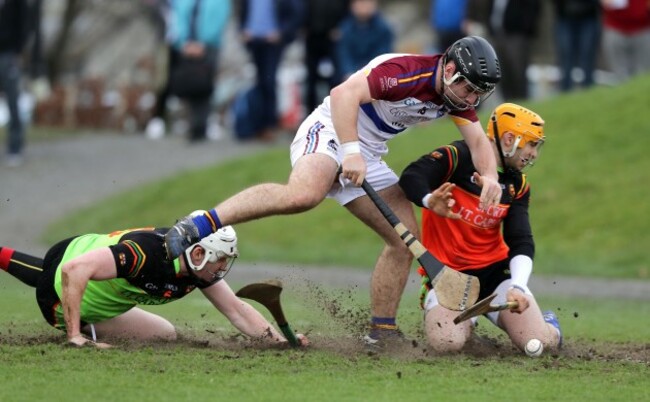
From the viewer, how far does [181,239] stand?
8609mm

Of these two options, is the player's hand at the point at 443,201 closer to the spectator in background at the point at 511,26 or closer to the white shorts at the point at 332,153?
the white shorts at the point at 332,153

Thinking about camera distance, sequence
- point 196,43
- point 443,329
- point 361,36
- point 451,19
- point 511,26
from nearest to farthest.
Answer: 1. point 443,329
2. point 361,36
3. point 451,19
4. point 511,26
5. point 196,43

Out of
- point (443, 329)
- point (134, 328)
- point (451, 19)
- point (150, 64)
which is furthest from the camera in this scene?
point (150, 64)

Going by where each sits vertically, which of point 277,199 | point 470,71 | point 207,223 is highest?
point 470,71

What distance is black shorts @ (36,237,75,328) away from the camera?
9148mm

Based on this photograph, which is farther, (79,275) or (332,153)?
(332,153)

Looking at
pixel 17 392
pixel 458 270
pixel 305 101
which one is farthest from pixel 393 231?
pixel 305 101

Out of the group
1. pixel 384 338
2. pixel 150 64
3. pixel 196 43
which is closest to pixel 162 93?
pixel 196 43

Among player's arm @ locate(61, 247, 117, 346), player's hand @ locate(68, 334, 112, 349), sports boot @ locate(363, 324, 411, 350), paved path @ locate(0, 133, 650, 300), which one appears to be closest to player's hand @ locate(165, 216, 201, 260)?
player's arm @ locate(61, 247, 117, 346)

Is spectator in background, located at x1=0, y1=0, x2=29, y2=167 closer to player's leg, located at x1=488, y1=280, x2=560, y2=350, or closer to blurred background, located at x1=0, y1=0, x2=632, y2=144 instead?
blurred background, located at x1=0, y1=0, x2=632, y2=144

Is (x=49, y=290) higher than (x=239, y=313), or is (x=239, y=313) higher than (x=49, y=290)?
(x=49, y=290)

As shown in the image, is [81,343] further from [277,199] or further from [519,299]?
[519,299]

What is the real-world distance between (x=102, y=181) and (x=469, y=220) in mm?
12244

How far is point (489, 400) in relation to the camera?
7.59 meters
